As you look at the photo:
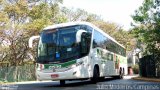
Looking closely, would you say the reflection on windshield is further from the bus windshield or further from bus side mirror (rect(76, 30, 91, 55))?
bus side mirror (rect(76, 30, 91, 55))

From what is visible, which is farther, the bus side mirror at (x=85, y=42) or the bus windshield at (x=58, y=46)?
the bus side mirror at (x=85, y=42)

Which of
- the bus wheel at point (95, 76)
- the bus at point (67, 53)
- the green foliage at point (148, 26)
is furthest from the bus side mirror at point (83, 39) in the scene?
the green foliage at point (148, 26)

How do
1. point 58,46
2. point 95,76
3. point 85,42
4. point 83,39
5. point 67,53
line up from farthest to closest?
point 95,76
point 85,42
point 83,39
point 58,46
point 67,53

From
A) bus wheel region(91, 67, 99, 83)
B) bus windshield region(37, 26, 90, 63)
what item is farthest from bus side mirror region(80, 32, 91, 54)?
bus wheel region(91, 67, 99, 83)

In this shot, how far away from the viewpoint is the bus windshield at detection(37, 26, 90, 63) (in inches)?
651

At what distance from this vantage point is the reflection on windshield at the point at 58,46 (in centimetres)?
1653

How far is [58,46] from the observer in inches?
658

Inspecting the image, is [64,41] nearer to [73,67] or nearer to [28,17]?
[73,67]

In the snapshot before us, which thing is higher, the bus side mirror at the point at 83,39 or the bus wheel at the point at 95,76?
the bus side mirror at the point at 83,39

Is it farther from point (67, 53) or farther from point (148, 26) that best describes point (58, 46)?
point (148, 26)

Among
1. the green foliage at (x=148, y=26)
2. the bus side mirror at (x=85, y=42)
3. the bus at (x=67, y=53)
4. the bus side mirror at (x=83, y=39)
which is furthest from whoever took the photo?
the green foliage at (x=148, y=26)

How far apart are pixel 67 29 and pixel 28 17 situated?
23.5 meters

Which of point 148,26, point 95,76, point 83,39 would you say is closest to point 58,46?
point 83,39

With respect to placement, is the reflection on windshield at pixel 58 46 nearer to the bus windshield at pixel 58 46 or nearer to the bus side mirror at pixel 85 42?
the bus windshield at pixel 58 46
